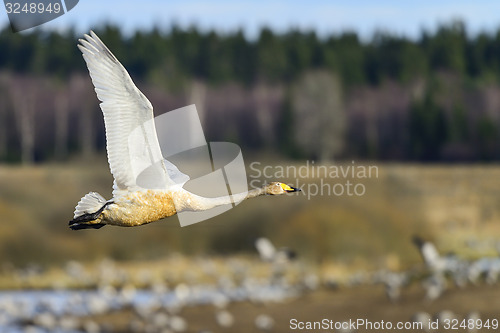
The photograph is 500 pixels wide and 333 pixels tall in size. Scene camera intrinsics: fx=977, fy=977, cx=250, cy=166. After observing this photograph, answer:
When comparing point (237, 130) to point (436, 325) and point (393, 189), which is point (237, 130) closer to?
point (393, 189)

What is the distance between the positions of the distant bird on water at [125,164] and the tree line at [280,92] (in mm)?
45941

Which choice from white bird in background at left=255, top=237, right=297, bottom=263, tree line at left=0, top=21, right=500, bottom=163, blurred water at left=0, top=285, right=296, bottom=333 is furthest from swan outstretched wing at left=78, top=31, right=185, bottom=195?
tree line at left=0, top=21, right=500, bottom=163

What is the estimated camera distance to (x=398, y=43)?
74312 millimetres

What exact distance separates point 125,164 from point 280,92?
186 feet

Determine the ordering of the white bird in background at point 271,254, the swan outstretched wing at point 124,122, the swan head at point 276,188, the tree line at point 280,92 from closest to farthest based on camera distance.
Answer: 1. the swan outstretched wing at point 124,122
2. the swan head at point 276,188
3. the white bird in background at point 271,254
4. the tree line at point 280,92

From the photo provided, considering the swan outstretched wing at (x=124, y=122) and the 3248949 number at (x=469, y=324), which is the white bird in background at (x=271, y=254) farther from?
the swan outstretched wing at (x=124, y=122)

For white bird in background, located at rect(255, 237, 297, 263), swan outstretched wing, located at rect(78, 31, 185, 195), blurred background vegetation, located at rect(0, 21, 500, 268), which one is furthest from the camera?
blurred background vegetation, located at rect(0, 21, 500, 268)

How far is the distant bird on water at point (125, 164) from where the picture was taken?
887 cm

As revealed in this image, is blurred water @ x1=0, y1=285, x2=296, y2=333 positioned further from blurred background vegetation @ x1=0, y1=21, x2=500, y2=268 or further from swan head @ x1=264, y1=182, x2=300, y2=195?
swan head @ x1=264, y1=182, x2=300, y2=195

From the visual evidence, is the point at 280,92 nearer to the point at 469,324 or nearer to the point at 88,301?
the point at 88,301

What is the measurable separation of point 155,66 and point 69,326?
44.5 m

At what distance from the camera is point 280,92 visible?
215 ft

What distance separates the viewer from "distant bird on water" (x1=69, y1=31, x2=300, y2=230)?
8.87 meters

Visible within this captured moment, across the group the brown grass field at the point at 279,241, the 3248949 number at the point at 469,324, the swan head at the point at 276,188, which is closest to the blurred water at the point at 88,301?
the brown grass field at the point at 279,241
